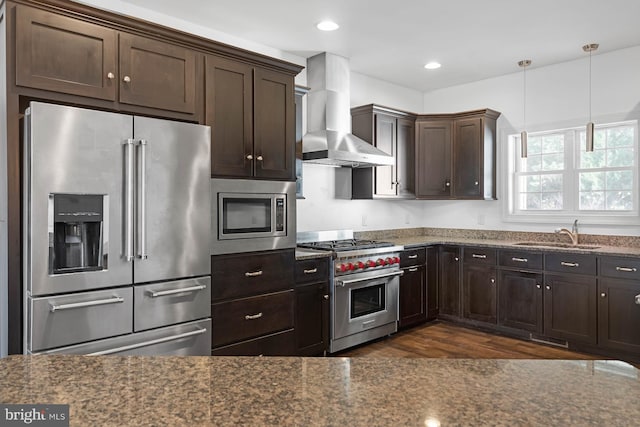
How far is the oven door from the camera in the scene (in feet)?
12.6

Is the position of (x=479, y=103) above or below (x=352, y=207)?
above

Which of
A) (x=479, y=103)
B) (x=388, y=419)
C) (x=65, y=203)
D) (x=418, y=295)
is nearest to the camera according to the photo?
(x=388, y=419)

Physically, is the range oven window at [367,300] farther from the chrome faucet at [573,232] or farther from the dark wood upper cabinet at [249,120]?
the chrome faucet at [573,232]

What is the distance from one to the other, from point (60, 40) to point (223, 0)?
131 centimetres

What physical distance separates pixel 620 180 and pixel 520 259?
4.34 ft

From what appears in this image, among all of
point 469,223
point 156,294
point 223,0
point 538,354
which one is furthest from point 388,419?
point 469,223

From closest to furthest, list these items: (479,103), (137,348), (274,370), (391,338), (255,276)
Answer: (274,370) → (137,348) → (255,276) → (391,338) → (479,103)

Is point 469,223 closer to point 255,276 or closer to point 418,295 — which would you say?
point 418,295

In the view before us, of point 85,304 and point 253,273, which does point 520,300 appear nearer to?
point 253,273

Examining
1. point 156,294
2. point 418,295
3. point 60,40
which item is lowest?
point 418,295

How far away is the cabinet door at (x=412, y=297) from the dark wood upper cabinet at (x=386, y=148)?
902 millimetres

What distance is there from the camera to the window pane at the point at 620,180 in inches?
176

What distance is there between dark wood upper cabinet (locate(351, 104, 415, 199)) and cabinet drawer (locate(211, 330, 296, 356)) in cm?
196

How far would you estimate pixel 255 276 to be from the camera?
126 inches
